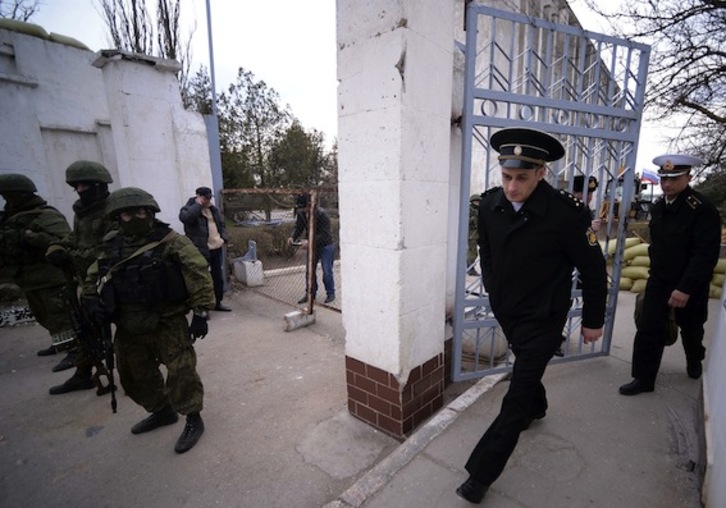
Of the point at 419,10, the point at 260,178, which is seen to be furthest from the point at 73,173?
the point at 260,178

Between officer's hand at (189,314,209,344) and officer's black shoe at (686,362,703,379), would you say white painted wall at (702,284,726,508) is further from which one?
officer's hand at (189,314,209,344)

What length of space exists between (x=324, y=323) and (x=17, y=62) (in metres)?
7.05

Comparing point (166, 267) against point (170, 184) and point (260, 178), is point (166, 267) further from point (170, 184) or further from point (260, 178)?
point (260, 178)

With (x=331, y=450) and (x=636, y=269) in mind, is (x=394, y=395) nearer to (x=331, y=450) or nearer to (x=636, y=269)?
(x=331, y=450)

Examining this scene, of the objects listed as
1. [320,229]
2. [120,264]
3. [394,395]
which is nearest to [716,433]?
[394,395]

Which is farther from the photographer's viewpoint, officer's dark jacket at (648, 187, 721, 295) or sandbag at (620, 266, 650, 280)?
sandbag at (620, 266, 650, 280)

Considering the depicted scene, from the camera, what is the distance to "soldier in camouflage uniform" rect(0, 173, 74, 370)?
3410 mm

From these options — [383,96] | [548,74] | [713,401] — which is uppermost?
[548,74]

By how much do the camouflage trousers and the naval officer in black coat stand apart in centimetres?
193

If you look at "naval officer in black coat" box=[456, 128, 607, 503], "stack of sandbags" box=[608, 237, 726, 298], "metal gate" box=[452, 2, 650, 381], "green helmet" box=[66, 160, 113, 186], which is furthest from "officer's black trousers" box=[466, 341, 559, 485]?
"stack of sandbags" box=[608, 237, 726, 298]

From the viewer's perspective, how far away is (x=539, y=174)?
186 cm

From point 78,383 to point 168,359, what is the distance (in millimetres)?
1677

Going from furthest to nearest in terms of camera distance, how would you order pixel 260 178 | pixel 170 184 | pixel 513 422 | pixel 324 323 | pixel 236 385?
1. pixel 260 178
2. pixel 170 184
3. pixel 324 323
4. pixel 236 385
5. pixel 513 422

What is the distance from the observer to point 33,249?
138 inches
